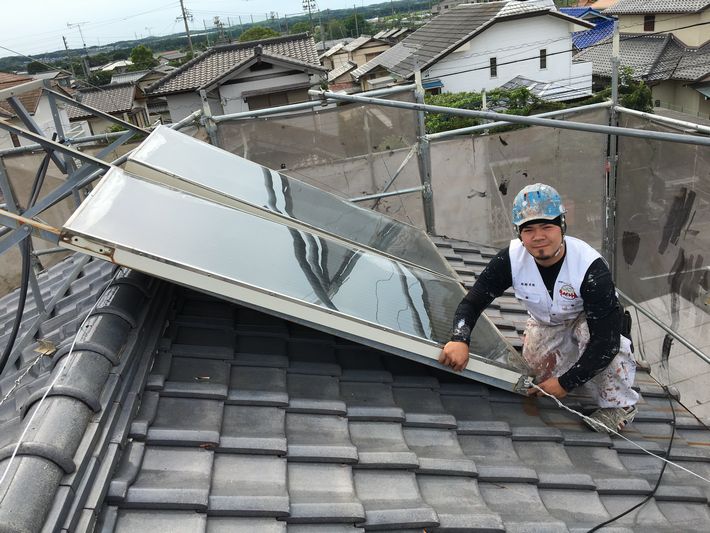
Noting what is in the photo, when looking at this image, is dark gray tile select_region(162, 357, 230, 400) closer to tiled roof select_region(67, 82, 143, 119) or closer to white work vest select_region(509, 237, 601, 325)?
white work vest select_region(509, 237, 601, 325)

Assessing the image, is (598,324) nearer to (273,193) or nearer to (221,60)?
(273,193)

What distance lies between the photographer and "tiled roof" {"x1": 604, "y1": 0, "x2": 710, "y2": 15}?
115 feet

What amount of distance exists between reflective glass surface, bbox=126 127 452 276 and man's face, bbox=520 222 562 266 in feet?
3.65

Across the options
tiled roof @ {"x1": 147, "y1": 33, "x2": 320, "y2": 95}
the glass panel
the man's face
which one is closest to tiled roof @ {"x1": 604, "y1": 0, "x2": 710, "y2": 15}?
tiled roof @ {"x1": 147, "y1": 33, "x2": 320, "y2": 95}

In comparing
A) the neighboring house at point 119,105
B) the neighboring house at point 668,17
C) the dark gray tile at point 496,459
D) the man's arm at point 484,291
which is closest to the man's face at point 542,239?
the man's arm at point 484,291

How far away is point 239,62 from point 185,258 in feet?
88.3

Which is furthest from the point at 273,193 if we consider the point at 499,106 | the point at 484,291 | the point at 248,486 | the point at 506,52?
the point at 506,52

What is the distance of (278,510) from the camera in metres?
1.84

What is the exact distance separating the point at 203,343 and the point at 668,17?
4510cm

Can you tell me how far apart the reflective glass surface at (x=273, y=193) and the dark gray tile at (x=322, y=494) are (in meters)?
1.69

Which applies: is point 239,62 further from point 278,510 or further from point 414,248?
point 278,510

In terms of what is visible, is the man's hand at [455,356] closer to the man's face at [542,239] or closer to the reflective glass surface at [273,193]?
the man's face at [542,239]

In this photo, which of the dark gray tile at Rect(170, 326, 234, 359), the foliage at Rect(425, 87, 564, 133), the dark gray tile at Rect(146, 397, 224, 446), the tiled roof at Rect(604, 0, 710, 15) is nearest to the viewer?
the dark gray tile at Rect(146, 397, 224, 446)

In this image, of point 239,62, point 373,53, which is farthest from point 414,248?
point 373,53
